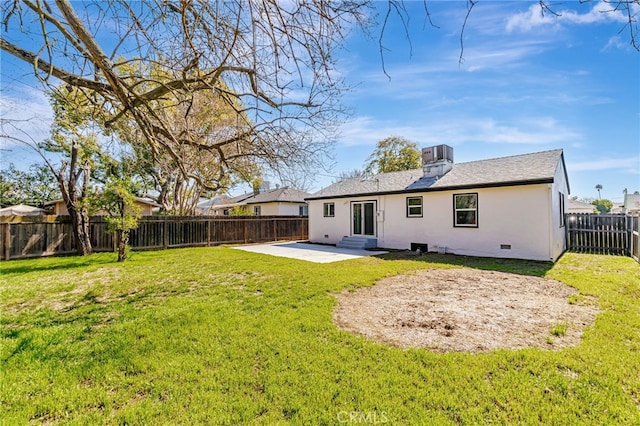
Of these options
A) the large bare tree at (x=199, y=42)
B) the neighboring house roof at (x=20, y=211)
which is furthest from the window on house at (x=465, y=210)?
the neighboring house roof at (x=20, y=211)

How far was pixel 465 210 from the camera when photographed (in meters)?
10.5

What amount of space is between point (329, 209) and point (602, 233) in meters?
10.8

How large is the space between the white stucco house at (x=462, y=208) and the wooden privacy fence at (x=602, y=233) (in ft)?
2.03

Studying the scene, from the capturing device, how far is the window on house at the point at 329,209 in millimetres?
15266

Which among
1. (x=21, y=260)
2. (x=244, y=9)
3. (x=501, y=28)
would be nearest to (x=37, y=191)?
(x=21, y=260)

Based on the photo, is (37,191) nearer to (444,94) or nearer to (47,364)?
(47,364)

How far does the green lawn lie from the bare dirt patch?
0.79ft

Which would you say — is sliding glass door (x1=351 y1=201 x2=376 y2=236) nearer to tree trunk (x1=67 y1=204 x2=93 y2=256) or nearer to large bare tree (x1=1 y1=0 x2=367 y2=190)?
large bare tree (x1=1 y1=0 x2=367 y2=190)

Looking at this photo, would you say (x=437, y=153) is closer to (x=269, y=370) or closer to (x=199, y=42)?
(x=199, y=42)

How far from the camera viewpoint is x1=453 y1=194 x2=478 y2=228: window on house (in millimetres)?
10273

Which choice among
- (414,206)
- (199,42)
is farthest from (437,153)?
(199,42)

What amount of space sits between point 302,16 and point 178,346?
3620 mm

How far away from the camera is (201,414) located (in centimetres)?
218

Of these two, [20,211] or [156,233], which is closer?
[156,233]
